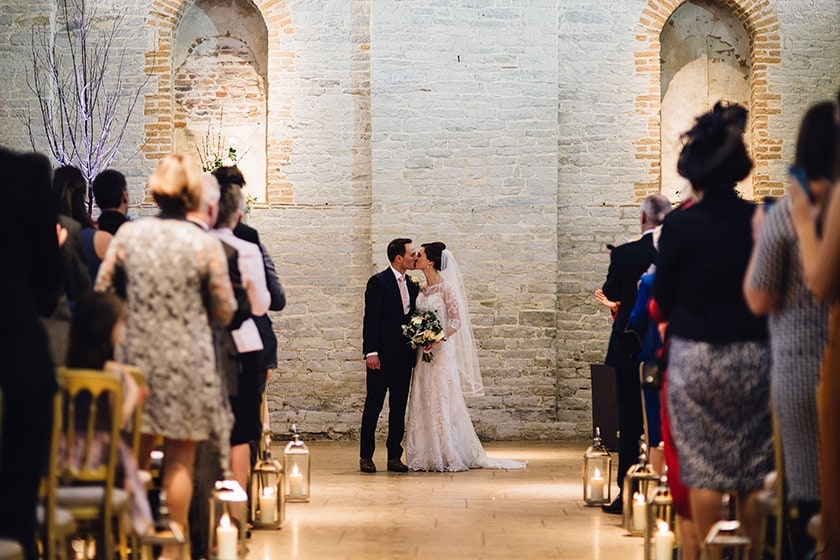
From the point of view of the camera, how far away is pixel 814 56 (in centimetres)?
1367

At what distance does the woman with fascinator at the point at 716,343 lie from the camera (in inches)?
182

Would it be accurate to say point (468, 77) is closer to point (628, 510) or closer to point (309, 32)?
point (309, 32)

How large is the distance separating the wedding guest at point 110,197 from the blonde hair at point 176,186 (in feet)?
4.92

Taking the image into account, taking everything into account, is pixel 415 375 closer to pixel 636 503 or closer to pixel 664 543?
pixel 636 503

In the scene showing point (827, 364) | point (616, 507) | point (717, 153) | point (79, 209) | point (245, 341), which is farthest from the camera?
point (616, 507)

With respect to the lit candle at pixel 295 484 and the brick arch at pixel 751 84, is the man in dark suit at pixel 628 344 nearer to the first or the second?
the lit candle at pixel 295 484

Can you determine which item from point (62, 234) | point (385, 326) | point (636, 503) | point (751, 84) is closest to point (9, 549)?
point (62, 234)

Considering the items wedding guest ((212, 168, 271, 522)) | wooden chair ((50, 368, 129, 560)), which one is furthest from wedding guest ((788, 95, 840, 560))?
wedding guest ((212, 168, 271, 522))

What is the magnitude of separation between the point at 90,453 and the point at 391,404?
6.39 meters

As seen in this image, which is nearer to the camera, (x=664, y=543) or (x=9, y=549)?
(x=9, y=549)

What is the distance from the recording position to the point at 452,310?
10.9 m

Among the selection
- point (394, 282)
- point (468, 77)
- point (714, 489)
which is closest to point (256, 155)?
point (468, 77)

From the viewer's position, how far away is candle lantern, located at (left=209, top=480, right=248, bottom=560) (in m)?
5.56

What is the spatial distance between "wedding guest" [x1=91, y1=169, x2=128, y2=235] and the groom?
156 inches
